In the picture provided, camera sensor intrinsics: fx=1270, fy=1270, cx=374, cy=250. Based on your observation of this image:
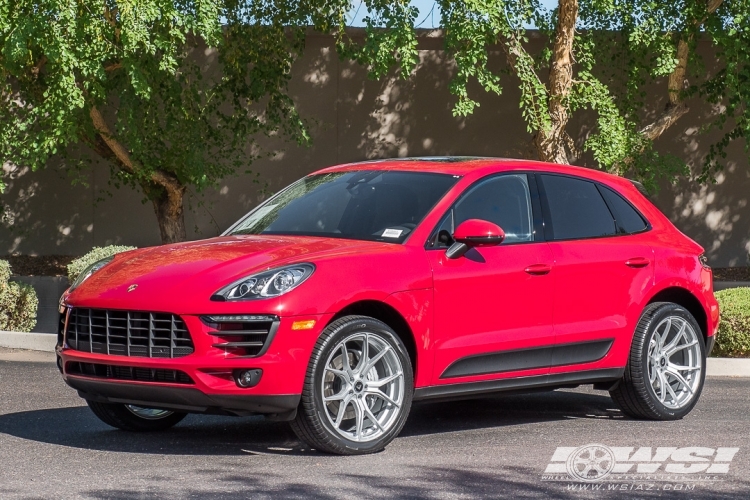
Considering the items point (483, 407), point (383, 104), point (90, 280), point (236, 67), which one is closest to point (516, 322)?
point (483, 407)

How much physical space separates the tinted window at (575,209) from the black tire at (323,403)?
166 cm

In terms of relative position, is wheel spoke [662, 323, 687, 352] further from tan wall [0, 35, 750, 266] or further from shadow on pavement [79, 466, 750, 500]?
tan wall [0, 35, 750, 266]

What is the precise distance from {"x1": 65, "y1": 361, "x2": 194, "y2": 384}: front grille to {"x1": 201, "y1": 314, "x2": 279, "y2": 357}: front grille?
0.98 ft

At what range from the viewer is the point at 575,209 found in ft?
28.3

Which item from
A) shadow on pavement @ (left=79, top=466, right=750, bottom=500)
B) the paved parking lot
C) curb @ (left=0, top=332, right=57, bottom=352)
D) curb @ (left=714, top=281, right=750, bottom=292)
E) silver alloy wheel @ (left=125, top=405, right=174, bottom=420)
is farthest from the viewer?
curb @ (left=714, top=281, right=750, bottom=292)

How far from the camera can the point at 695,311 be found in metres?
9.20

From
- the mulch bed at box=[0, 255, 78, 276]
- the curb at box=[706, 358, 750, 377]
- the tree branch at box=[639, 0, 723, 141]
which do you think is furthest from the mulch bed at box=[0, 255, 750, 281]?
the curb at box=[706, 358, 750, 377]

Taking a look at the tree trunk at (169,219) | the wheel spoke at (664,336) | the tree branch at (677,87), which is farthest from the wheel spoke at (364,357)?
the tree trunk at (169,219)

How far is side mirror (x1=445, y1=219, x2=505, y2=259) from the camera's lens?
7532 mm

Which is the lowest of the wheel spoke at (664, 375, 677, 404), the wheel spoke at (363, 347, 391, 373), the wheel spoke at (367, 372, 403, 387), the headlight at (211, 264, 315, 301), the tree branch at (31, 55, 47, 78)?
the wheel spoke at (664, 375, 677, 404)

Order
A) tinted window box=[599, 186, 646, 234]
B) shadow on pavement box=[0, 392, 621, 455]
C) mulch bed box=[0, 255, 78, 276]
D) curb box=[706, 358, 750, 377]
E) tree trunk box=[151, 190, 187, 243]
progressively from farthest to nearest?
mulch bed box=[0, 255, 78, 276] < tree trunk box=[151, 190, 187, 243] < curb box=[706, 358, 750, 377] < tinted window box=[599, 186, 646, 234] < shadow on pavement box=[0, 392, 621, 455]

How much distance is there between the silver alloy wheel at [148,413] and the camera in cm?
820

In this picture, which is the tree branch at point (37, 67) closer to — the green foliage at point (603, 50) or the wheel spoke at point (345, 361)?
the green foliage at point (603, 50)

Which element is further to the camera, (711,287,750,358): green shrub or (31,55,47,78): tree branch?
(31,55,47,78): tree branch
